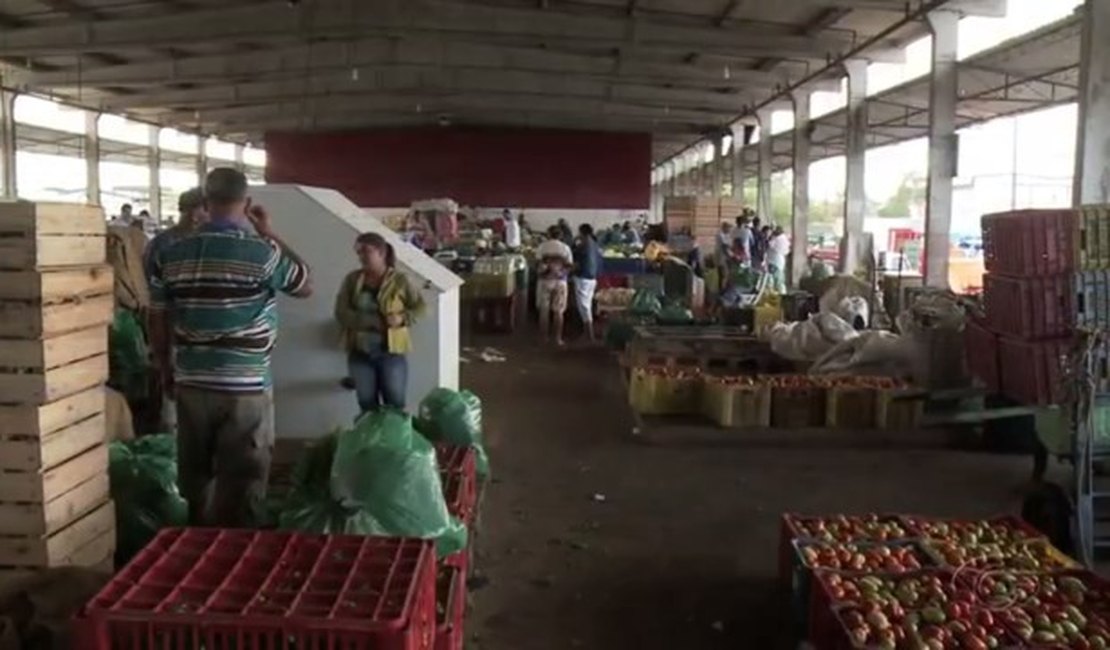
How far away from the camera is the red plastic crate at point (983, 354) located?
755 centimetres

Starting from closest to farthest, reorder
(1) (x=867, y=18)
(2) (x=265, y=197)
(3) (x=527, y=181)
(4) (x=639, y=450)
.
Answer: (2) (x=265, y=197) → (4) (x=639, y=450) → (1) (x=867, y=18) → (3) (x=527, y=181)

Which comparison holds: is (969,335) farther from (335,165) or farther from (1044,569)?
(335,165)

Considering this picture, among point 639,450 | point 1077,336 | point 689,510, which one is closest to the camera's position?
point 1077,336

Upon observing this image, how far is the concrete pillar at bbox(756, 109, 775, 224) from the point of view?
891 inches

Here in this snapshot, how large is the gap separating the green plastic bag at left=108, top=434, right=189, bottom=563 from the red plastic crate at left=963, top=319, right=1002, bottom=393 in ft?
18.8

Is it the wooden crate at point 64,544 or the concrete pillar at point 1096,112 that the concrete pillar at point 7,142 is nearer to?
the wooden crate at point 64,544

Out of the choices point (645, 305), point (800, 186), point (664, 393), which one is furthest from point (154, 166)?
point (664, 393)

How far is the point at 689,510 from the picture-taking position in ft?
20.9

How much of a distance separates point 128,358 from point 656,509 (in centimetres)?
366

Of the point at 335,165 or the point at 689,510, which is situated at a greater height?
the point at 335,165

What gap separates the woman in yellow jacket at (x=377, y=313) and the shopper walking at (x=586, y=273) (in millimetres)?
6758

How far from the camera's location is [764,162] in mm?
22750

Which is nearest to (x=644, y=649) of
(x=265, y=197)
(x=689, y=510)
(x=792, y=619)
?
(x=792, y=619)

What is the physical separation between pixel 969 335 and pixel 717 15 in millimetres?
7771
